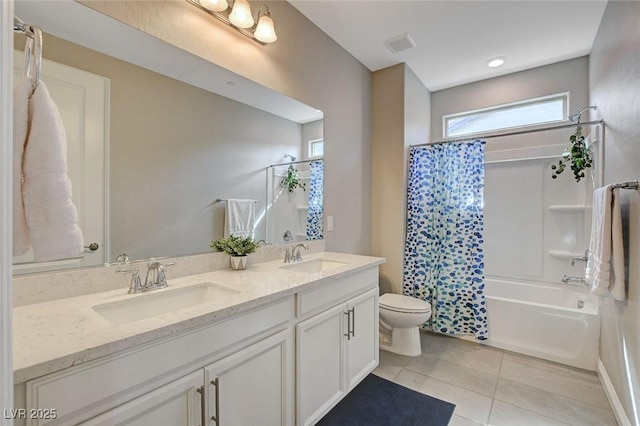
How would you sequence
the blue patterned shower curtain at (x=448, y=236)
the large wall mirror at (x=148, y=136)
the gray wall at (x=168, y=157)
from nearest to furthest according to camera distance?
the large wall mirror at (x=148, y=136) → the gray wall at (x=168, y=157) → the blue patterned shower curtain at (x=448, y=236)

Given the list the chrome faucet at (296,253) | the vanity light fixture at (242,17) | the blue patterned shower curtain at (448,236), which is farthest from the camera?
the blue patterned shower curtain at (448,236)

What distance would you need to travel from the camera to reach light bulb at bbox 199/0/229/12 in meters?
1.47

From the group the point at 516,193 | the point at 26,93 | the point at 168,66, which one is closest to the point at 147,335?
the point at 26,93

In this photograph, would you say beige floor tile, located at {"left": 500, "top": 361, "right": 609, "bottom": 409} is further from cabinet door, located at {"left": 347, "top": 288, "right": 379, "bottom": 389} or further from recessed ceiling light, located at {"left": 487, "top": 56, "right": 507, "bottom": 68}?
recessed ceiling light, located at {"left": 487, "top": 56, "right": 507, "bottom": 68}

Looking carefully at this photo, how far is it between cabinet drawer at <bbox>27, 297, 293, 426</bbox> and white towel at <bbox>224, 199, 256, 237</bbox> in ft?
2.17

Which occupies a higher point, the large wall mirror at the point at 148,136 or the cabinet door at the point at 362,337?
the large wall mirror at the point at 148,136

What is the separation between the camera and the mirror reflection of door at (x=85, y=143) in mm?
1104

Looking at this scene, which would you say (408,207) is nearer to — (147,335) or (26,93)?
(147,335)

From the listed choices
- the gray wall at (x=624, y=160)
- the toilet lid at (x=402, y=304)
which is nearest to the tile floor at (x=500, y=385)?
the gray wall at (x=624, y=160)

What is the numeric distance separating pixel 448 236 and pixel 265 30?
7.60ft

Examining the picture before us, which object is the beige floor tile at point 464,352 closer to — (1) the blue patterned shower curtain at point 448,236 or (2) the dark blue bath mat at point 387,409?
(1) the blue patterned shower curtain at point 448,236

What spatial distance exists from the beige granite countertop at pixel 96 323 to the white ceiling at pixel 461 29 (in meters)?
1.94

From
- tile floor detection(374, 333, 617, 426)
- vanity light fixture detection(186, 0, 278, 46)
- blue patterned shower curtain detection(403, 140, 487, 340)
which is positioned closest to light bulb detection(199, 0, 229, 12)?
vanity light fixture detection(186, 0, 278, 46)

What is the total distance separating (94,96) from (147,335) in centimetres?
100
